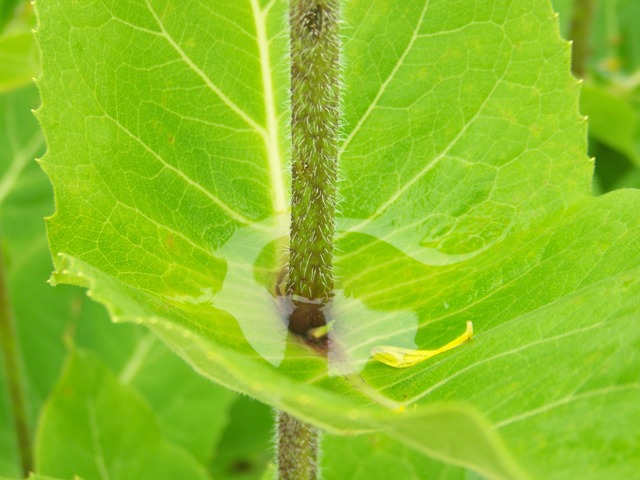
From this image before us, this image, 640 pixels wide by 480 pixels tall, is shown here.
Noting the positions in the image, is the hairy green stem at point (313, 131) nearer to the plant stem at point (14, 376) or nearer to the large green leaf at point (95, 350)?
the plant stem at point (14, 376)

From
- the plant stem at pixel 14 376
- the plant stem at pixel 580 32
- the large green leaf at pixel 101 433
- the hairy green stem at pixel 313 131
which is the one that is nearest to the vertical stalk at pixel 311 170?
the hairy green stem at pixel 313 131

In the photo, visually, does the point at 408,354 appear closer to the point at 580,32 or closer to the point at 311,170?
the point at 311,170

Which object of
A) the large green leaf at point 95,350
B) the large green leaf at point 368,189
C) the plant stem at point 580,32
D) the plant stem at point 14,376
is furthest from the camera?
the plant stem at point 580,32

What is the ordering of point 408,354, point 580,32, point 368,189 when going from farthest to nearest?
point 580,32 → point 368,189 → point 408,354

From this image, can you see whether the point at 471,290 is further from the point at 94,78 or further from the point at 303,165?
the point at 94,78

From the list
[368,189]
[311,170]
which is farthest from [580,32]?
[311,170]
